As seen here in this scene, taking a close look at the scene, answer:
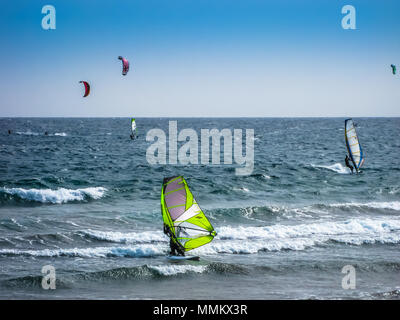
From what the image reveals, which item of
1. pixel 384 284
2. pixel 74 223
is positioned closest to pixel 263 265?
pixel 384 284

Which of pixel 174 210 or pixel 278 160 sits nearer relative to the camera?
pixel 174 210

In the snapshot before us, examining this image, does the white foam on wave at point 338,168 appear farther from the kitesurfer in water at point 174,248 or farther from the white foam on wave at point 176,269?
the white foam on wave at point 176,269

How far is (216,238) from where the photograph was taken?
19703mm

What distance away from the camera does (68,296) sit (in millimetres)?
12992

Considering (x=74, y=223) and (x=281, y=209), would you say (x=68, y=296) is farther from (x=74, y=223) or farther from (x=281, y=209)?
(x=281, y=209)

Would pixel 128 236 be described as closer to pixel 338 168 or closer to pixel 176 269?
pixel 176 269

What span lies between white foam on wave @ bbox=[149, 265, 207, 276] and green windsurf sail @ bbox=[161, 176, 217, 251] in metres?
0.98

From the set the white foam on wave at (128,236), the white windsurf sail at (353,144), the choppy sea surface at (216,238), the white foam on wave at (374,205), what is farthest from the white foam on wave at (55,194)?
the white windsurf sail at (353,144)

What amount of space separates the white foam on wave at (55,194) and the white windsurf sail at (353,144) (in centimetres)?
1546

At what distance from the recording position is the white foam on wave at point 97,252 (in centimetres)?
1703

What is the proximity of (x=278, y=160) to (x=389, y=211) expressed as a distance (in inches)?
812

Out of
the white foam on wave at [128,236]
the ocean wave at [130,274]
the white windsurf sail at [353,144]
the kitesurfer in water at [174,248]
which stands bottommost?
the ocean wave at [130,274]

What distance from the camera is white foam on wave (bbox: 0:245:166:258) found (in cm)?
1703

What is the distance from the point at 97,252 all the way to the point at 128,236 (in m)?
2.33
